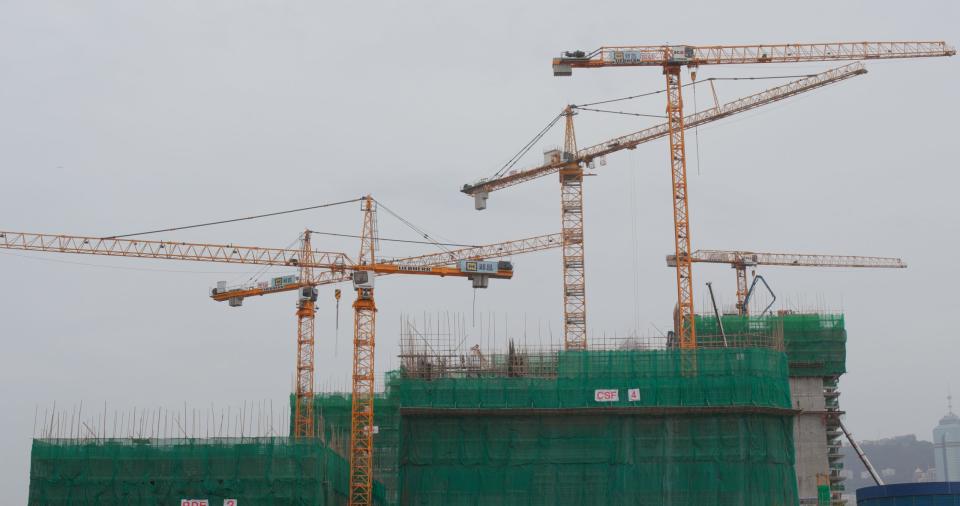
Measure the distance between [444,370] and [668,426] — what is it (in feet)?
42.4

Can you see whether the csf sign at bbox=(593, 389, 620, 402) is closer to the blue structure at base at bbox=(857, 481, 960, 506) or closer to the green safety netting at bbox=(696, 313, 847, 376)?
the blue structure at base at bbox=(857, 481, 960, 506)

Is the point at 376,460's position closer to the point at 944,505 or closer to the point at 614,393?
the point at 614,393

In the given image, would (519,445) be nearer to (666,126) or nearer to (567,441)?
(567,441)

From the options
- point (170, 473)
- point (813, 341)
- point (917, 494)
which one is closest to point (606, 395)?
point (170, 473)

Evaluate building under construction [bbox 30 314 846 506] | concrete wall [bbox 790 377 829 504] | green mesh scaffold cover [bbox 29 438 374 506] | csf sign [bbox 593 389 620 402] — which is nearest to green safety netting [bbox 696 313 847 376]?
concrete wall [bbox 790 377 829 504]

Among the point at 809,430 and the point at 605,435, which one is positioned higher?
the point at 809,430

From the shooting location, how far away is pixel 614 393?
6981 cm

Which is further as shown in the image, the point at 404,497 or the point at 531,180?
the point at 531,180

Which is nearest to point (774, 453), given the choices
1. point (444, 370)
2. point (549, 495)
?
point (549, 495)

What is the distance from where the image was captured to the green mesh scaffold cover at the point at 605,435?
224ft

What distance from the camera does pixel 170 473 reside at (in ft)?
214

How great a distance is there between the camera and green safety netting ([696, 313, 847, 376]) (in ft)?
350

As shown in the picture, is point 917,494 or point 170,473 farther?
point 917,494

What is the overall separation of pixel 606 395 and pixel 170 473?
23.6 meters
